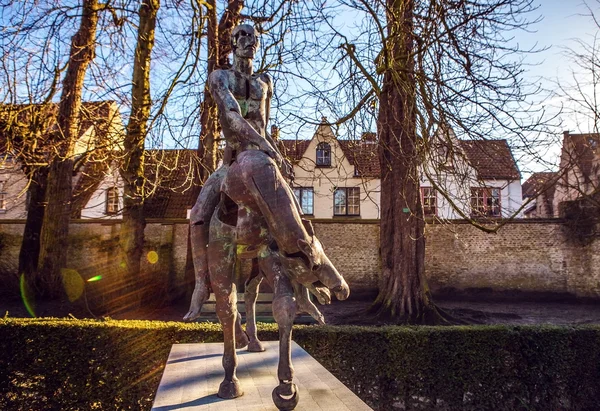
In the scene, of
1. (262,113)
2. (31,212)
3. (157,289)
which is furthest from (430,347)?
(31,212)

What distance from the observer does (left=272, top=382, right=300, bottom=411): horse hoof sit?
9.78 ft

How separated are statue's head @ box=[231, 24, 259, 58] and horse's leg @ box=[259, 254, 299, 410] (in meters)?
1.62

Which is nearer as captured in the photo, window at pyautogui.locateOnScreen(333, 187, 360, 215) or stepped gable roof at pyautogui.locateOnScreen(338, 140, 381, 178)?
stepped gable roof at pyautogui.locateOnScreen(338, 140, 381, 178)

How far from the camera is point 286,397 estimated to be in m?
3.01

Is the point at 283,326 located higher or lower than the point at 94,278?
higher

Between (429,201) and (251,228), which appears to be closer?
(251,228)

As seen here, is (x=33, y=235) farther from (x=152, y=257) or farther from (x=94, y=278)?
(x=152, y=257)

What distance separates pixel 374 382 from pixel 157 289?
1076 centimetres

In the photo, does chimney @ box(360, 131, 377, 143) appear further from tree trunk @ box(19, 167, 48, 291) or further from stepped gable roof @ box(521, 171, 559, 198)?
tree trunk @ box(19, 167, 48, 291)

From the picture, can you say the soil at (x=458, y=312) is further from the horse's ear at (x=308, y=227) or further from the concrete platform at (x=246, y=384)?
the horse's ear at (x=308, y=227)

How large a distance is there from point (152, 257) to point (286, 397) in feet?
46.8

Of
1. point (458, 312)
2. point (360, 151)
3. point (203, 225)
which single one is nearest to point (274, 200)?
point (203, 225)

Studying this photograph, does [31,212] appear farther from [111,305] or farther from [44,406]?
[44,406]

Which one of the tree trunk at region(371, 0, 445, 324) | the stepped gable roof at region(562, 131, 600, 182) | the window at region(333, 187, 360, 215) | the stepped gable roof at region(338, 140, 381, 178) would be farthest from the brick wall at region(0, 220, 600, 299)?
the stepped gable roof at region(338, 140, 381, 178)
